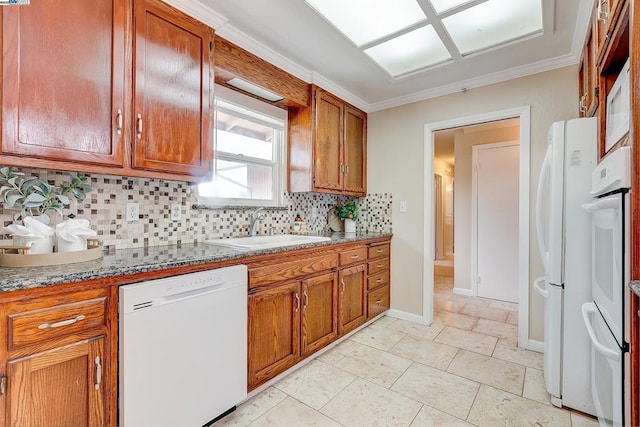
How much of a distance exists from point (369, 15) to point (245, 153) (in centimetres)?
138

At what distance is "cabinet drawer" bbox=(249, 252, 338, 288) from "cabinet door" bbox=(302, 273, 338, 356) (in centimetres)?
8

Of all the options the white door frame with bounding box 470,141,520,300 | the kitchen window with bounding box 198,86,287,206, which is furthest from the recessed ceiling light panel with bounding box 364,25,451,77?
the white door frame with bounding box 470,141,520,300

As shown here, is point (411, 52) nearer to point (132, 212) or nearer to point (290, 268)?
point (290, 268)

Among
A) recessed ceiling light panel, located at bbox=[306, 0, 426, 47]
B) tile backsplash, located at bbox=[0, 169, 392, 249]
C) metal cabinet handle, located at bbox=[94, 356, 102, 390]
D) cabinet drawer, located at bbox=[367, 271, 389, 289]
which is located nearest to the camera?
metal cabinet handle, located at bbox=[94, 356, 102, 390]

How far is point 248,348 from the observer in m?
1.74

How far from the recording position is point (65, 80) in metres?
1.30

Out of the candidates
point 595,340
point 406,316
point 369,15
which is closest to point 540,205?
point 595,340

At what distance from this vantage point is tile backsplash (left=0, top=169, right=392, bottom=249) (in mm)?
1632

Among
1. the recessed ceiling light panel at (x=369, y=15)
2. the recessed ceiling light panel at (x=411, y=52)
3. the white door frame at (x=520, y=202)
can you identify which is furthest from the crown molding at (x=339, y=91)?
the white door frame at (x=520, y=202)

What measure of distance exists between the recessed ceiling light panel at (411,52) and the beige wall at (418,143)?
0.62 metres

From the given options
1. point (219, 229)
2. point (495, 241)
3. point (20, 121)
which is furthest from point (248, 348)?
point (495, 241)

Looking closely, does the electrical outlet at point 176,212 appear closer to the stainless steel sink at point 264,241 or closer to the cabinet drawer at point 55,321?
the stainless steel sink at point 264,241

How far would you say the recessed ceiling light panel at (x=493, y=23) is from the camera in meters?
1.78

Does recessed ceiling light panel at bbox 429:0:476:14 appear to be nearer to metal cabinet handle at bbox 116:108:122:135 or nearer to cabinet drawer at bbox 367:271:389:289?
metal cabinet handle at bbox 116:108:122:135
